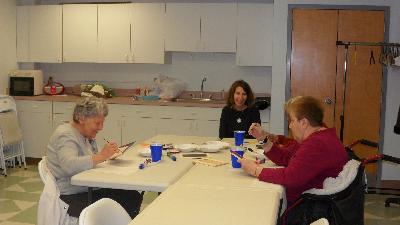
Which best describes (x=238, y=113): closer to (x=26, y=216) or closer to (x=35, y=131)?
(x=26, y=216)

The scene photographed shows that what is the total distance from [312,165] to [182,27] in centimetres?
398

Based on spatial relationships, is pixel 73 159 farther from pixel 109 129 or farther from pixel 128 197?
pixel 109 129

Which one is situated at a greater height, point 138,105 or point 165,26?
point 165,26

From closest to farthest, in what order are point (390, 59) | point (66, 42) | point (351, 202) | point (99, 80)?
point (351, 202) → point (390, 59) → point (66, 42) → point (99, 80)

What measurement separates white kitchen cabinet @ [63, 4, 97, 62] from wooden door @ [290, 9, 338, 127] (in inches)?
102

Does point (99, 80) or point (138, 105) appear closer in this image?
point (138, 105)

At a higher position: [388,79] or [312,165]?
[388,79]

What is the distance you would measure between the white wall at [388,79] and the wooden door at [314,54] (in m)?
0.11

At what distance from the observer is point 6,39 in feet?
21.9

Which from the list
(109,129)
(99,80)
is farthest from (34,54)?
(109,129)

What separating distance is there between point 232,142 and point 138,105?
8.06ft

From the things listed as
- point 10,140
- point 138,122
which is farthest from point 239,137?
point 10,140

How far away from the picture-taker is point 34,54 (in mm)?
6852

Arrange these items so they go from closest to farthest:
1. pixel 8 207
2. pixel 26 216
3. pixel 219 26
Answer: pixel 26 216 < pixel 8 207 < pixel 219 26
